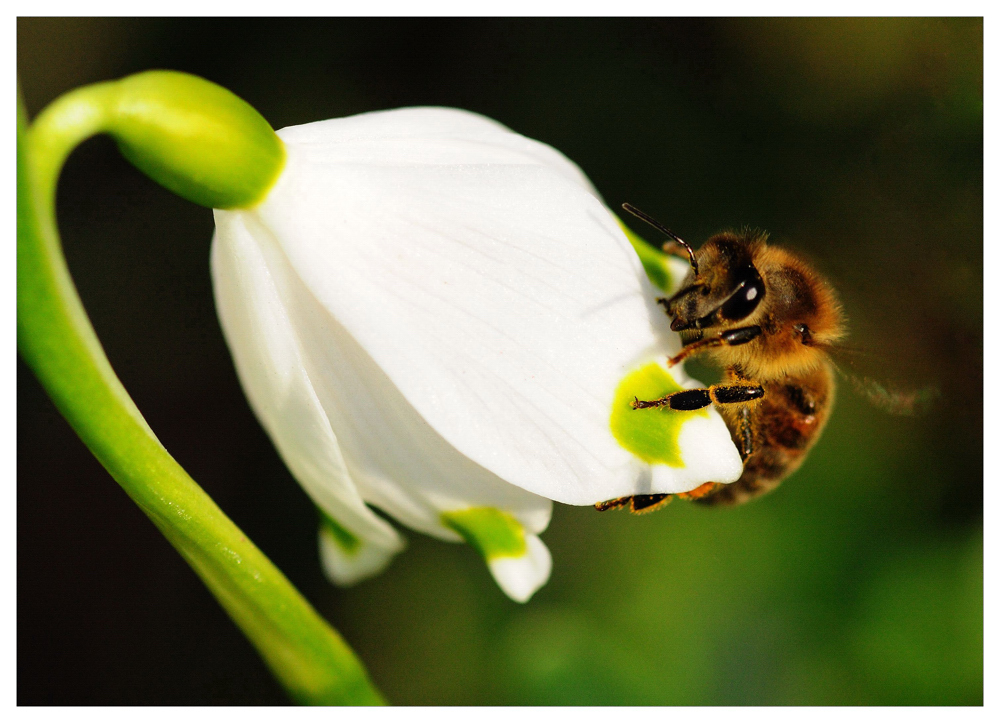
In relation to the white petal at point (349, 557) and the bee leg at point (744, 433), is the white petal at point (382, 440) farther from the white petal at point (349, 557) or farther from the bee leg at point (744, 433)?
the bee leg at point (744, 433)

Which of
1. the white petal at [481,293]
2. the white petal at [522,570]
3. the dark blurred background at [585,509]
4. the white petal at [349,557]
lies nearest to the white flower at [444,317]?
the white petal at [481,293]

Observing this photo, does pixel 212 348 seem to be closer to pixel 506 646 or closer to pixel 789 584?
pixel 506 646

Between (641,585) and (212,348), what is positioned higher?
(212,348)

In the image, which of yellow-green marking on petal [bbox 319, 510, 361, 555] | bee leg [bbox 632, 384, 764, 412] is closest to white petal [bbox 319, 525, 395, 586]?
Result: yellow-green marking on petal [bbox 319, 510, 361, 555]

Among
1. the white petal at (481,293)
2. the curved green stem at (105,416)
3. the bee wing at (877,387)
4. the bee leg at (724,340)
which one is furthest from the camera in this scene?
the bee wing at (877,387)

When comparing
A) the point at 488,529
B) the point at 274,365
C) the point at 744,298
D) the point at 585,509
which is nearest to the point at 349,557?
the point at 488,529

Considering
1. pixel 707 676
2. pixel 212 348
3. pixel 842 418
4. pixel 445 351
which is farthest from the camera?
pixel 212 348

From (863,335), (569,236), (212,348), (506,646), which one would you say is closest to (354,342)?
(569,236)
